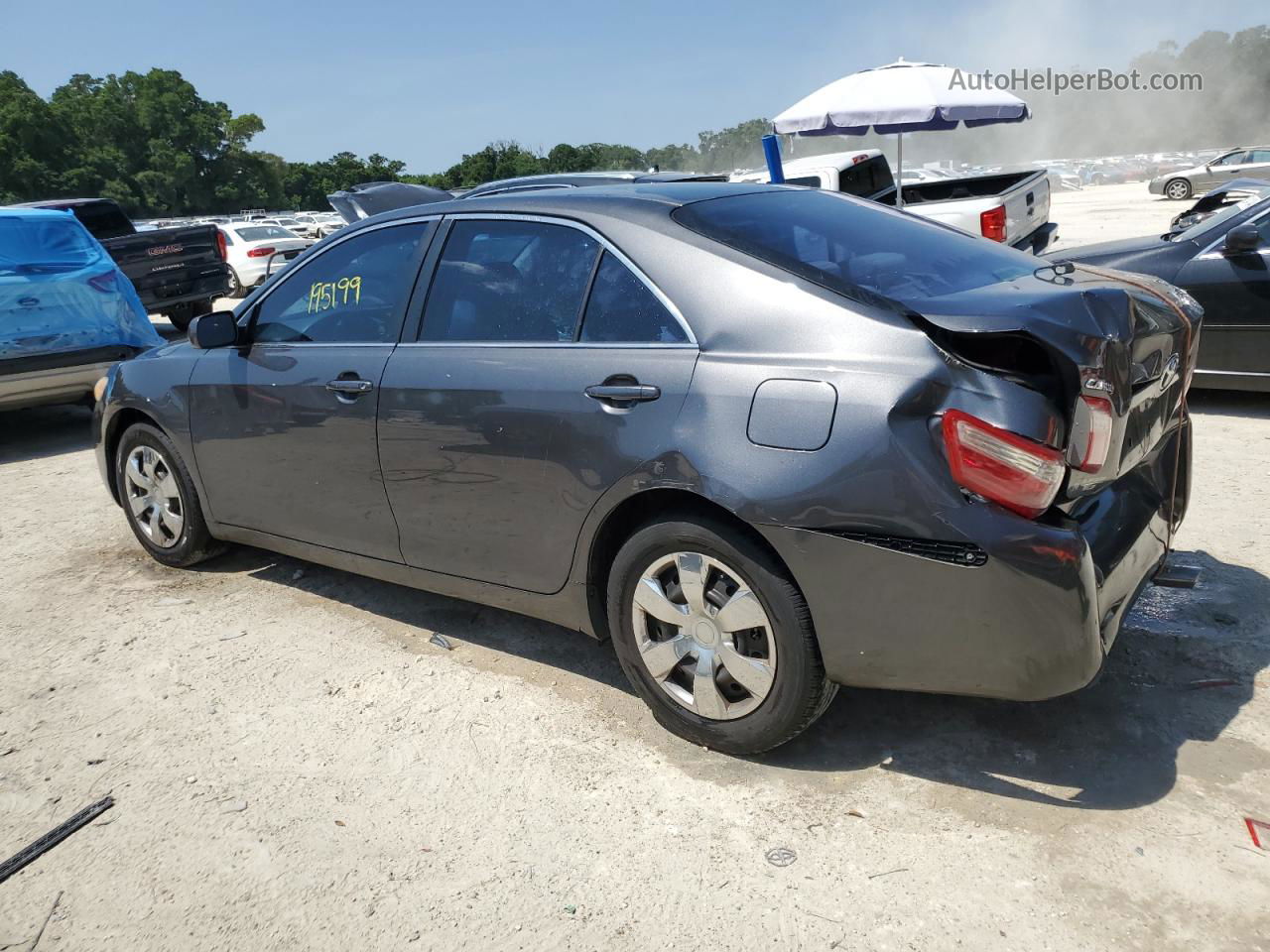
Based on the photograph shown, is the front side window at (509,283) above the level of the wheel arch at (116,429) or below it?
above

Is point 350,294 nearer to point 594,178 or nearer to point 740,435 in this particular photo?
point 594,178

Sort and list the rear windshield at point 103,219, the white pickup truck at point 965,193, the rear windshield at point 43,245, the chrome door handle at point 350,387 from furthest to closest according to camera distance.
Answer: the rear windshield at point 103,219 → the white pickup truck at point 965,193 → the rear windshield at point 43,245 → the chrome door handle at point 350,387

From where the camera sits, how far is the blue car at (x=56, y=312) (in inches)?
300

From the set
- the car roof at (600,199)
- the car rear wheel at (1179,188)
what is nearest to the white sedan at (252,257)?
the car roof at (600,199)

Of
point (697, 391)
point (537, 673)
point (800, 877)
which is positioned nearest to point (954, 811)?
point (800, 877)

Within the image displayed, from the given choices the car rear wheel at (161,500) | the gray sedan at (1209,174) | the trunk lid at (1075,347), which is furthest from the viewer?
the gray sedan at (1209,174)

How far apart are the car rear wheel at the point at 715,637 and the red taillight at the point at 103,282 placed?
6753mm

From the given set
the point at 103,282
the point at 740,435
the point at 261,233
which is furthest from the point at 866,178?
the point at 261,233

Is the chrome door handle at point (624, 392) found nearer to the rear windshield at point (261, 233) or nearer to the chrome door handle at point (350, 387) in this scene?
the chrome door handle at point (350, 387)

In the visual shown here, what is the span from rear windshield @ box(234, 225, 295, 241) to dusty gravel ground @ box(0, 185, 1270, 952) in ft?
55.3

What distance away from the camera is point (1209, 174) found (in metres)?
31.9

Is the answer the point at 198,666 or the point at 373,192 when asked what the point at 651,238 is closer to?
the point at 198,666

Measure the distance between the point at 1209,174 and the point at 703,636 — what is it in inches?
1386

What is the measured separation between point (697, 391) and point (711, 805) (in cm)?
115
